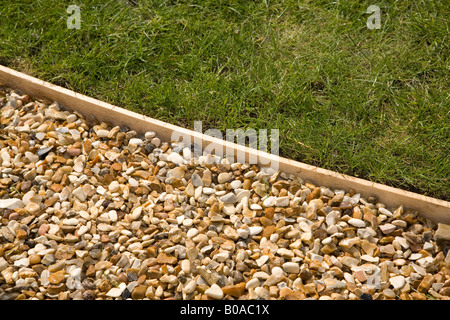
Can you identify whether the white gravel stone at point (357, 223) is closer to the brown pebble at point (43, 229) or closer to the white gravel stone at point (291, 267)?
the white gravel stone at point (291, 267)

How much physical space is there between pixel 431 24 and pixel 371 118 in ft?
2.62

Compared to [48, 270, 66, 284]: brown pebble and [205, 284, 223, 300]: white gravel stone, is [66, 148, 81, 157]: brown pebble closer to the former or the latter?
[48, 270, 66, 284]: brown pebble

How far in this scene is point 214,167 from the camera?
2256 mm

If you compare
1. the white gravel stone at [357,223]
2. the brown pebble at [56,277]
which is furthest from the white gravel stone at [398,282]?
the brown pebble at [56,277]

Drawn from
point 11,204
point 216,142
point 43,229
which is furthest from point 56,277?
point 216,142

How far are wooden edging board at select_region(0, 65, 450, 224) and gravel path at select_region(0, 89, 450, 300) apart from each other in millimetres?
Answer: 47

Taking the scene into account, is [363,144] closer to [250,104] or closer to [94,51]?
[250,104]

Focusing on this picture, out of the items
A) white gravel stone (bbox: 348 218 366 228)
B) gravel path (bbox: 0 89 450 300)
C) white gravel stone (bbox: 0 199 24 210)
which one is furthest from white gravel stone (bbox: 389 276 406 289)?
white gravel stone (bbox: 0 199 24 210)

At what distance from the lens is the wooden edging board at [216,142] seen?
6.91ft

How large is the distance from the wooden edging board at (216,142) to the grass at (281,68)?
0.08 meters

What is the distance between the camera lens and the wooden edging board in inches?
83.0

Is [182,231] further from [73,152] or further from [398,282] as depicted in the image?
[398,282]

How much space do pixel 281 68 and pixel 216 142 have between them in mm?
633
